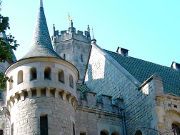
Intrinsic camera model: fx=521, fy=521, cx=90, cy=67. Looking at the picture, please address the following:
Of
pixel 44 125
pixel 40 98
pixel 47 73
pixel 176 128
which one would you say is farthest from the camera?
pixel 176 128

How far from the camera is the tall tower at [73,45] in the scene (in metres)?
51.6

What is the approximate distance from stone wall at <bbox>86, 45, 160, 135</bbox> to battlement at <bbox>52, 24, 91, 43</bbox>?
15694 millimetres

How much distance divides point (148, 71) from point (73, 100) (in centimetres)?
931

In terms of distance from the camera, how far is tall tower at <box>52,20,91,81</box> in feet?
169

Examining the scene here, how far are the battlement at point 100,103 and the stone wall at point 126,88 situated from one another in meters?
0.54

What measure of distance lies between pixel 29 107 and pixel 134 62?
1234cm

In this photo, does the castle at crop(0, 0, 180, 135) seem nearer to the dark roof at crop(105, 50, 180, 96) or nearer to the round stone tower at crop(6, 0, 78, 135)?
the round stone tower at crop(6, 0, 78, 135)

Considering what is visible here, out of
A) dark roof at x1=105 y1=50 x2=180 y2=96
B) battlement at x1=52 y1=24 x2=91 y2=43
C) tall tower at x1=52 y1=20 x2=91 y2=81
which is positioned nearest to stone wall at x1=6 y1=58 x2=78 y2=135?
dark roof at x1=105 y1=50 x2=180 y2=96

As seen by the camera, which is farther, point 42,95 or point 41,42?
point 41,42

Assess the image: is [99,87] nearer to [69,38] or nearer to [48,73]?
[48,73]

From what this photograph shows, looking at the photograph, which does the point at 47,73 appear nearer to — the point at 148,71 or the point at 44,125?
the point at 44,125

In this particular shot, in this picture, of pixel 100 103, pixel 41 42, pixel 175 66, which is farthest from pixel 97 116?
pixel 175 66

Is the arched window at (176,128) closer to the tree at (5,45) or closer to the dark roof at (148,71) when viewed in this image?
the dark roof at (148,71)

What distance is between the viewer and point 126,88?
31.3 metres
